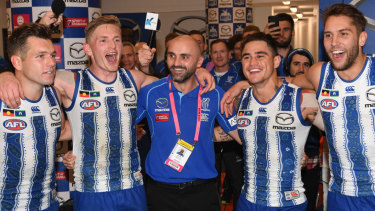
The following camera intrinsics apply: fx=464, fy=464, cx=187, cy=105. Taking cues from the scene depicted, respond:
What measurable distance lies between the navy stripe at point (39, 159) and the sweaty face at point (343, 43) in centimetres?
219

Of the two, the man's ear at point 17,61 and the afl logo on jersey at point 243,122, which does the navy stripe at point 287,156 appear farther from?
the man's ear at point 17,61

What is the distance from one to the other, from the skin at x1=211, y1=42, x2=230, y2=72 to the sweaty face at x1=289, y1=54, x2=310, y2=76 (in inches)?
61.0

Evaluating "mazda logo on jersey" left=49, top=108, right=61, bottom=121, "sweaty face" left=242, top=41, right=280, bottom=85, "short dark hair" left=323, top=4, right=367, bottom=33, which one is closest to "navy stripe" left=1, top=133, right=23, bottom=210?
"mazda logo on jersey" left=49, top=108, right=61, bottom=121

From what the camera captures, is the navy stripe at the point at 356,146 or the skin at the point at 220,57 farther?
the skin at the point at 220,57

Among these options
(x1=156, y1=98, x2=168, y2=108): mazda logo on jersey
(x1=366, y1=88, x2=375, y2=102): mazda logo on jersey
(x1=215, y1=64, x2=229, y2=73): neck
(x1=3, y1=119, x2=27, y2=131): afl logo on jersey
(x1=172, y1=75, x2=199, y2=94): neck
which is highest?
(x1=215, y1=64, x2=229, y2=73): neck

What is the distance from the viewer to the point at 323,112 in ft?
11.5

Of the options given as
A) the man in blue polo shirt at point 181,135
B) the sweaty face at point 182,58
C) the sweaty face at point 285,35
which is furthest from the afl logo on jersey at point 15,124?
the sweaty face at point 285,35

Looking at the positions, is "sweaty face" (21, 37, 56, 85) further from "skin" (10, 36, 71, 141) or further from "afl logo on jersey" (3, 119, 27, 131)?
"afl logo on jersey" (3, 119, 27, 131)

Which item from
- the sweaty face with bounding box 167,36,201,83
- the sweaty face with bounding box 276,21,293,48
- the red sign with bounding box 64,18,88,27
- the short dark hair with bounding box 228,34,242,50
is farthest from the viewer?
the short dark hair with bounding box 228,34,242,50

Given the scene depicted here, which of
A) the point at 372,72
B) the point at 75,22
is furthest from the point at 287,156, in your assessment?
the point at 75,22

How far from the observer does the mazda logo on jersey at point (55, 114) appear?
11.4 feet

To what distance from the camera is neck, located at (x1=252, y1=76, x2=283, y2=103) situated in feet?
12.4

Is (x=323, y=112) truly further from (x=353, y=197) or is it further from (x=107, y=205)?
(x=107, y=205)

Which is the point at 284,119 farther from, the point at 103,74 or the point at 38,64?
the point at 38,64
